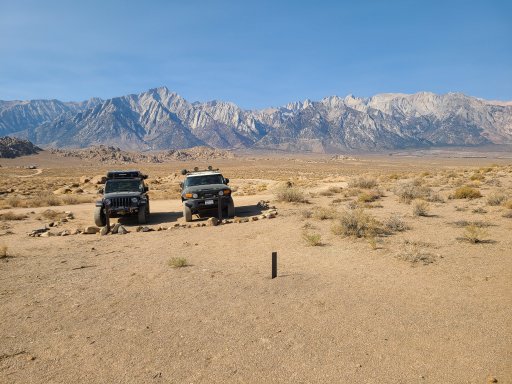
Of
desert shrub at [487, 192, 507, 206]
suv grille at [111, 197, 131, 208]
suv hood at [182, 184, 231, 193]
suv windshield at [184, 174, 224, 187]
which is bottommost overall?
desert shrub at [487, 192, 507, 206]

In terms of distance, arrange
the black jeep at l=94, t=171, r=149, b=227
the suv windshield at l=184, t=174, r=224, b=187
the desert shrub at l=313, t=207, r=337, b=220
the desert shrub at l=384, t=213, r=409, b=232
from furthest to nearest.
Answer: the suv windshield at l=184, t=174, r=224, b=187 < the black jeep at l=94, t=171, r=149, b=227 < the desert shrub at l=313, t=207, r=337, b=220 < the desert shrub at l=384, t=213, r=409, b=232

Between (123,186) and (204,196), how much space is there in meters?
3.77

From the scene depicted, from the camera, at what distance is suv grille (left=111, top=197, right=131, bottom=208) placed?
1491 centimetres

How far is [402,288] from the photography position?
24.4 feet

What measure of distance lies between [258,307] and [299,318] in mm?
818

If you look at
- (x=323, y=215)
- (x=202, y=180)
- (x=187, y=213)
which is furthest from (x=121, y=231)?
(x=323, y=215)

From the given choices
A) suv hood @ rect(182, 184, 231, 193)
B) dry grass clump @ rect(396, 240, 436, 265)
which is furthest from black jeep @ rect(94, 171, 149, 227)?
dry grass clump @ rect(396, 240, 436, 265)

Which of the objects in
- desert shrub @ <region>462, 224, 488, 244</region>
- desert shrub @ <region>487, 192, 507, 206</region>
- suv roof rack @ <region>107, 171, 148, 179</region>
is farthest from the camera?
suv roof rack @ <region>107, 171, 148, 179</region>

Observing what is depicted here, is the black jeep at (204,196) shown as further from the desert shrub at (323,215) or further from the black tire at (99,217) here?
the desert shrub at (323,215)

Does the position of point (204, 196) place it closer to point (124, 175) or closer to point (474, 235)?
point (124, 175)

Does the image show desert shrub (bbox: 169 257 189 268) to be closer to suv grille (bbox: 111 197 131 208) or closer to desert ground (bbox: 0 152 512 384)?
desert ground (bbox: 0 152 512 384)

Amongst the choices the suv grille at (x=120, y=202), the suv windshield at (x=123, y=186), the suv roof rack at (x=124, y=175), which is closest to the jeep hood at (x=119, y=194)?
the suv grille at (x=120, y=202)

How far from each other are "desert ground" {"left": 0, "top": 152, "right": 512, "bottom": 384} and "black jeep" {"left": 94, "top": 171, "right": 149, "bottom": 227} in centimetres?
205

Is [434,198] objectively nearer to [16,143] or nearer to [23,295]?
[23,295]
